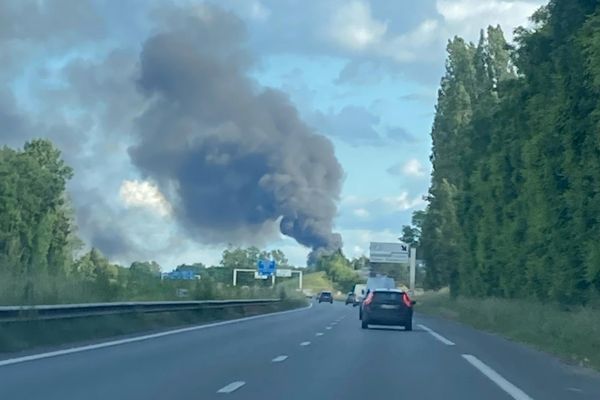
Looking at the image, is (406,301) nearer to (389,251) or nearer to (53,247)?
(53,247)

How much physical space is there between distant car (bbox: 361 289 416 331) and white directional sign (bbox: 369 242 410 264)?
8213cm

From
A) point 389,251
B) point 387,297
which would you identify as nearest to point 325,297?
point 389,251

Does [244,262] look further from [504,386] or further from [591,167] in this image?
[504,386]

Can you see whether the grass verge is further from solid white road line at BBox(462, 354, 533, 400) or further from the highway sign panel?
the highway sign panel

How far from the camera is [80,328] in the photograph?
31.5 metres

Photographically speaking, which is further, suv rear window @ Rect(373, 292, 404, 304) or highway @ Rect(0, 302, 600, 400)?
suv rear window @ Rect(373, 292, 404, 304)

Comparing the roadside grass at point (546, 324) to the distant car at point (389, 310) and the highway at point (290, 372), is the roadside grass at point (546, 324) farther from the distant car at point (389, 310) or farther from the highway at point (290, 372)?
the distant car at point (389, 310)

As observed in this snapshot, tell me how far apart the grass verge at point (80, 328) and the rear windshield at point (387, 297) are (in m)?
7.29

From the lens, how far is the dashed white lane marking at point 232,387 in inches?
671

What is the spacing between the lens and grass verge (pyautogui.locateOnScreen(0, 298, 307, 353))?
2638cm

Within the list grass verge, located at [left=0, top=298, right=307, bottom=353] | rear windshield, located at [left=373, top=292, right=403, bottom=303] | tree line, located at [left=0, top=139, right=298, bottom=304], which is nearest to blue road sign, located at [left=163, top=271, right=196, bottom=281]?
tree line, located at [left=0, top=139, right=298, bottom=304]

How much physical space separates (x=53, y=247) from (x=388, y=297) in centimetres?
7211

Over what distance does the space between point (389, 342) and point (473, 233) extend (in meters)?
40.9

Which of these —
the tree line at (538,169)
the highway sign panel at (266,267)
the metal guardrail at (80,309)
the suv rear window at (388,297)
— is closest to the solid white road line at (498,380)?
the tree line at (538,169)
